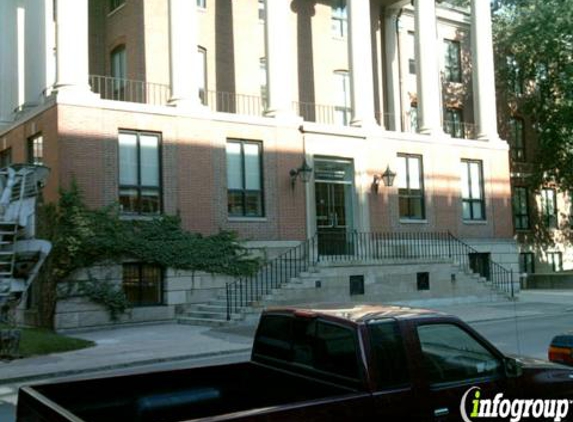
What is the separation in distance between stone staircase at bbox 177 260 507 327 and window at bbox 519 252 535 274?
39.7 feet

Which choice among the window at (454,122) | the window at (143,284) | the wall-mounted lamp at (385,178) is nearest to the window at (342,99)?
the wall-mounted lamp at (385,178)

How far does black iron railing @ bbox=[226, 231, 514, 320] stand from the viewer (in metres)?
21.9

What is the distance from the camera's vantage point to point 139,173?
2145 cm

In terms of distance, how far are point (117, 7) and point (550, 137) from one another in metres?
23.2

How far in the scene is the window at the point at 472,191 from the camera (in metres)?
30.3

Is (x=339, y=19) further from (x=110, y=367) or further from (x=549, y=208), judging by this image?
(x=110, y=367)

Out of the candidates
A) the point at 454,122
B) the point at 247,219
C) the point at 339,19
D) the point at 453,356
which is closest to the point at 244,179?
the point at 247,219

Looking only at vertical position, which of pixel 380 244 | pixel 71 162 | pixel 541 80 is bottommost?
pixel 380 244

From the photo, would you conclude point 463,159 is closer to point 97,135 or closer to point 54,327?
point 97,135

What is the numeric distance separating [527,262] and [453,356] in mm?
35616

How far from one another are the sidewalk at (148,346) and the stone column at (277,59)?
8.95 meters

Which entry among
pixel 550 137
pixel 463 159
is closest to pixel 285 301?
pixel 463 159

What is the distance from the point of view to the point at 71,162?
19953 mm

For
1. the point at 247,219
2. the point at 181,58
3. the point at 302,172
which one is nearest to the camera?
the point at 181,58
